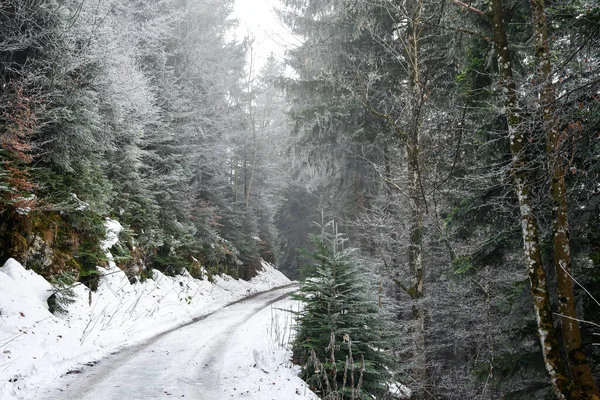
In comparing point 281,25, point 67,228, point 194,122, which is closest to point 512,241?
point 67,228

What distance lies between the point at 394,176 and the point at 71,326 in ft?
32.4

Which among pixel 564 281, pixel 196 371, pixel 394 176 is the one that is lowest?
pixel 196 371

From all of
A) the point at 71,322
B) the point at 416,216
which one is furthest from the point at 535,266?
the point at 71,322

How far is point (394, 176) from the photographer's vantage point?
12.1 m

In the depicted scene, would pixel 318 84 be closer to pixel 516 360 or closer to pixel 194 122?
pixel 194 122

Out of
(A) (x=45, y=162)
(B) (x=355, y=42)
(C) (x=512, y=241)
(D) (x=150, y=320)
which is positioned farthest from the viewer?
(B) (x=355, y=42)

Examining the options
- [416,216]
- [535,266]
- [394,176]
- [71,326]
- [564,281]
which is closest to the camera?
[564,281]

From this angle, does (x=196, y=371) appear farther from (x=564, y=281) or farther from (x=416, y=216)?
(x=564, y=281)

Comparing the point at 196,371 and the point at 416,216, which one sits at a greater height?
the point at 416,216

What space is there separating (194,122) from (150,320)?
41.9ft

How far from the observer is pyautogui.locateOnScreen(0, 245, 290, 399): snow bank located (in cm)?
579

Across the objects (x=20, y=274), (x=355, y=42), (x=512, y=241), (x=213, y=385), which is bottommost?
(x=213, y=385)

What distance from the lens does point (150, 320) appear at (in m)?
10.7

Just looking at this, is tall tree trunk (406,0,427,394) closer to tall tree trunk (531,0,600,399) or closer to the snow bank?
tall tree trunk (531,0,600,399)
